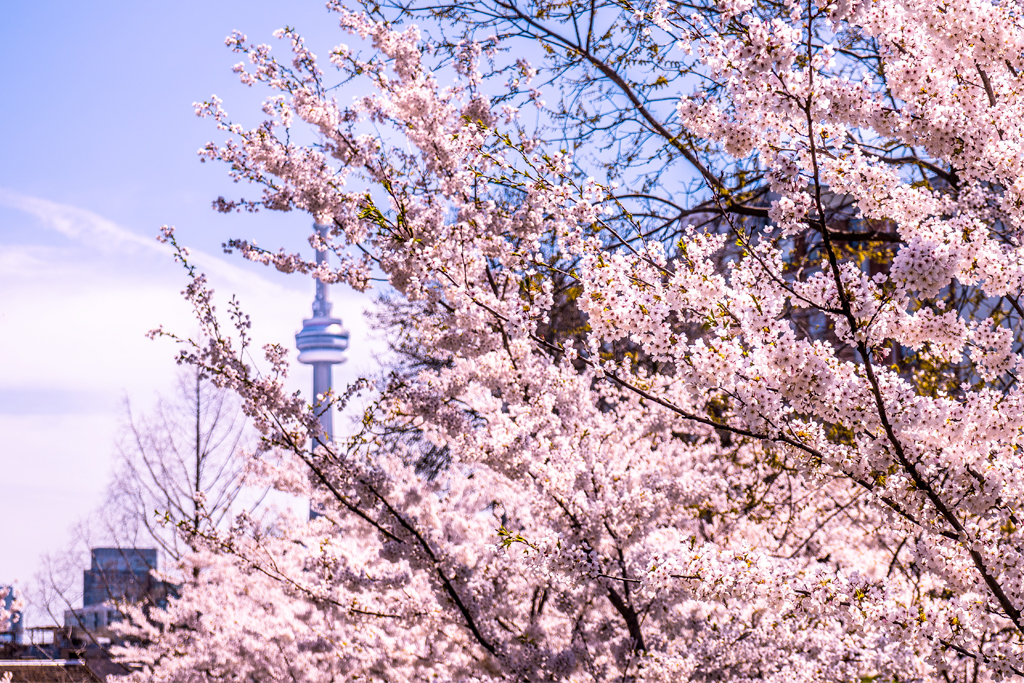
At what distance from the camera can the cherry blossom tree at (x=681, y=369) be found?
306 cm

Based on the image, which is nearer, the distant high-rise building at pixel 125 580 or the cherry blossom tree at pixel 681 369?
the cherry blossom tree at pixel 681 369

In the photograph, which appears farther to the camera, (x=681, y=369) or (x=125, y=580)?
(x=125, y=580)

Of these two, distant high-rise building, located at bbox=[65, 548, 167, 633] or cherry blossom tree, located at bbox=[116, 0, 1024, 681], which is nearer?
cherry blossom tree, located at bbox=[116, 0, 1024, 681]

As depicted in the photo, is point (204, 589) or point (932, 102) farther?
point (204, 589)

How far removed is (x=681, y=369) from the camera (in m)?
3.23

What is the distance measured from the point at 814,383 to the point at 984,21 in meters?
1.79

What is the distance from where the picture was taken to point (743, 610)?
5883mm

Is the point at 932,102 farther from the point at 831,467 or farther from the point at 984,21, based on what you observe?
the point at 831,467

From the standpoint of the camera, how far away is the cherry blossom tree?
3.06 m

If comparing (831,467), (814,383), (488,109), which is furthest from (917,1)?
(488,109)

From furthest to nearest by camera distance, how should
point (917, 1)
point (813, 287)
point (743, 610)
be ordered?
point (743, 610) → point (917, 1) → point (813, 287)

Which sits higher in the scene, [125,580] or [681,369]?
[125,580]

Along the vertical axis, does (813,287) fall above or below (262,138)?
below

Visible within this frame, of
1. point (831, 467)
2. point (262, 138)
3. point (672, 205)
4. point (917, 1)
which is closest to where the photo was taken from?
point (831, 467)
